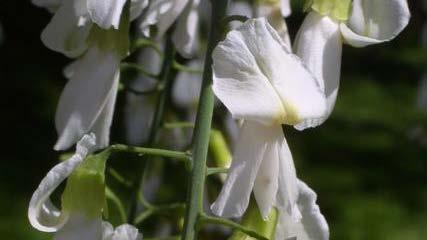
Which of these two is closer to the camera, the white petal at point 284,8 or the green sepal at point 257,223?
the green sepal at point 257,223

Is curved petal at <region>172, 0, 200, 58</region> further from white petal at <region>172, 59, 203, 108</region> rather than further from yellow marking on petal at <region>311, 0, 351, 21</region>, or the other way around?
white petal at <region>172, 59, 203, 108</region>

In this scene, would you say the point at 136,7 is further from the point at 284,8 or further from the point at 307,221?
the point at 307,221

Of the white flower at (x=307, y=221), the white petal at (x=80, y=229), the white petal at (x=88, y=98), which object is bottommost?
the white flower at (x=307, y=221)

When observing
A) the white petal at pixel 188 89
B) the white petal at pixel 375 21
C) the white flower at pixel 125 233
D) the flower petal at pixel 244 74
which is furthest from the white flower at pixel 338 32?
the white petal at pixel 188 89

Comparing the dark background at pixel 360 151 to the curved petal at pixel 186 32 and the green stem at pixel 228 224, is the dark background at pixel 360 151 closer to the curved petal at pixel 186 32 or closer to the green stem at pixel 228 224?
the curved petal at pixel 186 32

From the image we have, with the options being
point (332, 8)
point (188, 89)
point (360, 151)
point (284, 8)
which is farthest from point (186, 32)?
point (360, 151)

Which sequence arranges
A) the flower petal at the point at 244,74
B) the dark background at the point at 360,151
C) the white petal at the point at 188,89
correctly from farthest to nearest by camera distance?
1. the dark background at the point at 360,151
2. the white petal at the point at 188,89
3. the flower petal at the point at 244,74
